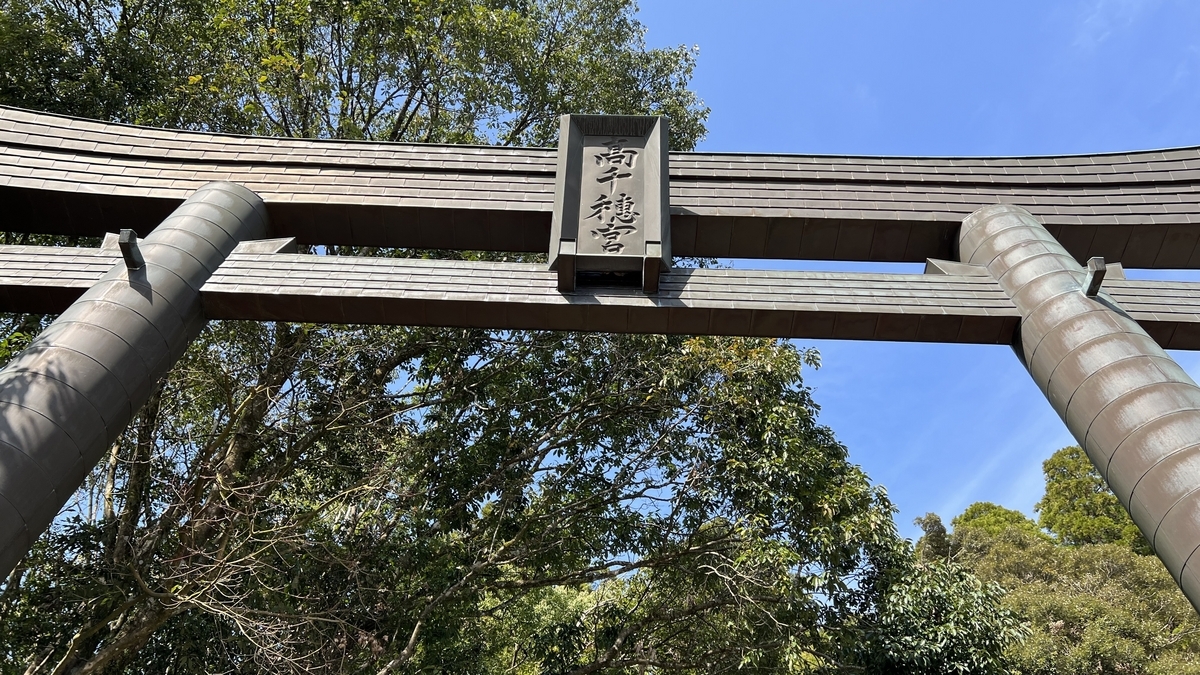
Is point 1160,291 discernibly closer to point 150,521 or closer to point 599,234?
point 599,234

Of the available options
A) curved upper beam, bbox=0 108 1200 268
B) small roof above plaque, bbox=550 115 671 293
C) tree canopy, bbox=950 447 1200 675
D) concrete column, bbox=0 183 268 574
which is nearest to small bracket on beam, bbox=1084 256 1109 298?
curved upper beam, bbox=0 108 1200 268

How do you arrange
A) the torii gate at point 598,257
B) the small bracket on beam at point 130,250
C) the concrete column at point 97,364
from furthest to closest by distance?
the small bracket on beam at point 130,250 < the torii gate at point 598,257 < the concrete column at point 97,364

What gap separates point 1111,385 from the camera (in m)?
4.45

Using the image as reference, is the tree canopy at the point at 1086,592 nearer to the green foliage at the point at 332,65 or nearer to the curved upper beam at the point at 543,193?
the curved upper beam at the point at 543,193

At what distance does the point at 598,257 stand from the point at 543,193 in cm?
95

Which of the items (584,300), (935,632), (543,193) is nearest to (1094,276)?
(584,300)

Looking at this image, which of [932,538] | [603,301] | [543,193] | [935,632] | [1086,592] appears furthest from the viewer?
[932,538]

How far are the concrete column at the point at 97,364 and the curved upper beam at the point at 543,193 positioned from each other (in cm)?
64

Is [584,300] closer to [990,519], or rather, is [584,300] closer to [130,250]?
[130,250]

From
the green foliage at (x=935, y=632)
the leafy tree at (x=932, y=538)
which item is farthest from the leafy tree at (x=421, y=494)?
the leafy tree at (x=932, y=538)

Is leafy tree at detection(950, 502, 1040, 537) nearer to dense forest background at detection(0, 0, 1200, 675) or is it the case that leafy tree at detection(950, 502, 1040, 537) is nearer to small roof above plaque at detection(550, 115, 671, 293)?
dense forest background at detection(0, 0, 1200, 675)

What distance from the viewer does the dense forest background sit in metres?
7.55

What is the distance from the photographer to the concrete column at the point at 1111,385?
398 centimetres

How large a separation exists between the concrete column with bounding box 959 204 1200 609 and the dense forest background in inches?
141
